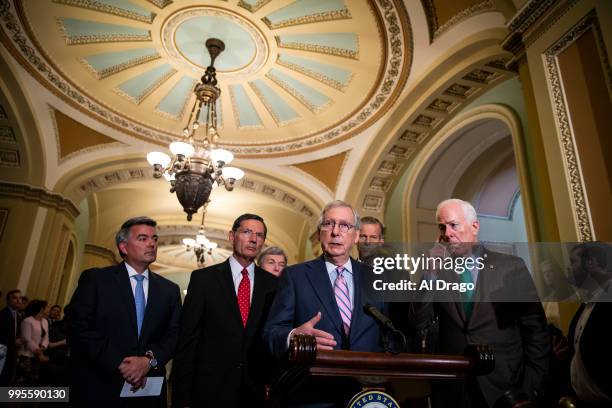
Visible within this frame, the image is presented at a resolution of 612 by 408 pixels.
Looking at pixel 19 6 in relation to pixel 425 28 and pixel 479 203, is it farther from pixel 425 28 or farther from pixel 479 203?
pixel 479 203

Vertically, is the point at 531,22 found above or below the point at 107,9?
below

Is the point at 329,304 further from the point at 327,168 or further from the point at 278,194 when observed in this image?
the point at 278,194

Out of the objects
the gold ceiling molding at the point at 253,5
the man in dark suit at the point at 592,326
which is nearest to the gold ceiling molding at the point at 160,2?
the gold ceiling molding at the point at 253,5

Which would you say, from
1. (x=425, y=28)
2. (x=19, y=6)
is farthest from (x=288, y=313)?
(x=19, y=6)

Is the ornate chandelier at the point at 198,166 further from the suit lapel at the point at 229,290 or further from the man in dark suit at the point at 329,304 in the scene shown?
the man in dark suit at the point at 329,304

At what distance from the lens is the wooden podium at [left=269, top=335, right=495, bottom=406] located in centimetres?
101

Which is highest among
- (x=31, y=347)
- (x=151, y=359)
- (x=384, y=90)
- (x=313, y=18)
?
(x=313, y=18)

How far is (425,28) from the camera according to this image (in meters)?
5.05

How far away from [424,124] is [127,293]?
5433 mm

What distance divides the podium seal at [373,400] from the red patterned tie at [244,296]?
1233 millimetres

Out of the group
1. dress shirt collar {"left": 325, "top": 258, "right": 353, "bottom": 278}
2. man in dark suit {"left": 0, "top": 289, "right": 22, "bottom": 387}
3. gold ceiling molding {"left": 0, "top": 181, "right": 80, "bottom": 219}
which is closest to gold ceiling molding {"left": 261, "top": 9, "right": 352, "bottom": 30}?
dress shirt collar {"left": 325, "top": 258, "right": 353, "bottom": 278}

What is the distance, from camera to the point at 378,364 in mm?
1045

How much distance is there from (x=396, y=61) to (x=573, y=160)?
328 cm

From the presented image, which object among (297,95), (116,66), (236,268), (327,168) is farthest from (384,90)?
(236,268)
